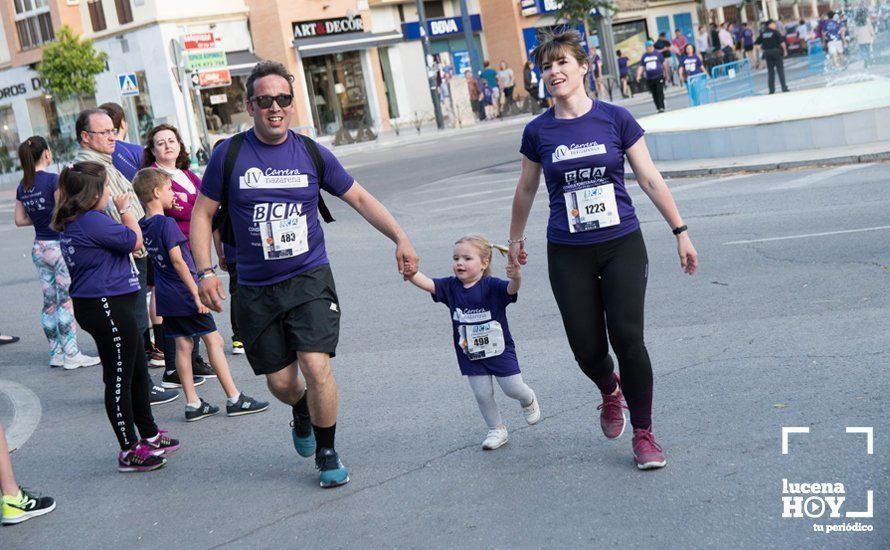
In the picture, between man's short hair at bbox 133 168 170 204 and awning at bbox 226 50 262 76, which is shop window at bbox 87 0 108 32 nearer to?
awning at bbox 226 50 262 76

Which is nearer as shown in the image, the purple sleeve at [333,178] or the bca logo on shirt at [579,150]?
the bca logo on shirt at [579,150]

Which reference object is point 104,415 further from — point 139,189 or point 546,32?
point 546,32

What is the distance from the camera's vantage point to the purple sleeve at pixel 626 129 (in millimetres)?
5160

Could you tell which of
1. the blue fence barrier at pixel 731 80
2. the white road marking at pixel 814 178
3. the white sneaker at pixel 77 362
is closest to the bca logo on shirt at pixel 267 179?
the white sneaker at pixel 77 362

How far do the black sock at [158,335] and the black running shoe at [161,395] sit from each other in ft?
3.17

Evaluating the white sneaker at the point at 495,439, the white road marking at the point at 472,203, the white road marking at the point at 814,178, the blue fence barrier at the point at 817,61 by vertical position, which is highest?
the blue fence barrier at the point at 817,61

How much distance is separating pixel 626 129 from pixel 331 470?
6.86 ft

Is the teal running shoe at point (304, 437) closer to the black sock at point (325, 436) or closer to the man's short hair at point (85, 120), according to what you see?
the black sock at point (325, 436)

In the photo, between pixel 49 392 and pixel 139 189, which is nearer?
pixel 139 189

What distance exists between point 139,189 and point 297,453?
88.9 inches

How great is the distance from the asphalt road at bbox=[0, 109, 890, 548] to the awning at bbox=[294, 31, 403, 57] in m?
35.5

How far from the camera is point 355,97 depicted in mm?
47781

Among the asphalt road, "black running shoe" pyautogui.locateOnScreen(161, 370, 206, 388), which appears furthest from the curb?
"black running shoe" pyautogui.locateOnScreen(161, 370, 206, 388)

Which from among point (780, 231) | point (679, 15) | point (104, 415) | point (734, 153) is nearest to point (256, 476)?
point (104, 415)
